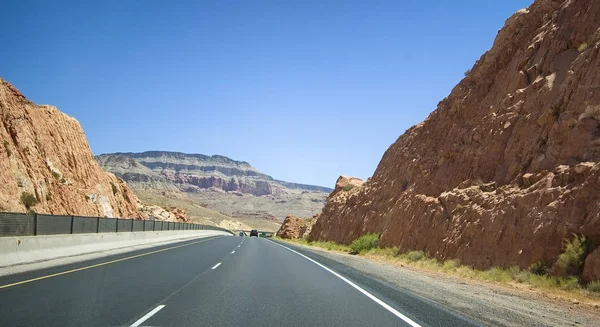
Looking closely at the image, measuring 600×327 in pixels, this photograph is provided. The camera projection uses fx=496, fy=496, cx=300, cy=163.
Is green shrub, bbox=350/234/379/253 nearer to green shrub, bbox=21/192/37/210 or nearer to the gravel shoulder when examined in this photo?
the gravel shoulder

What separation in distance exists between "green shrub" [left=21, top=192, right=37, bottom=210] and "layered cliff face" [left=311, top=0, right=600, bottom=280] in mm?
24790

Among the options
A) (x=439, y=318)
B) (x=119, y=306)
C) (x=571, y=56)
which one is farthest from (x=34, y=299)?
(x=571, y=56)

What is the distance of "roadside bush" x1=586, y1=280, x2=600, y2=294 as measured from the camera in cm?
1294

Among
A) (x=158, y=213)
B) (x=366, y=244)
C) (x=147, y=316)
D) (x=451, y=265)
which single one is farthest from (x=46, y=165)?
(x=158, y=213)

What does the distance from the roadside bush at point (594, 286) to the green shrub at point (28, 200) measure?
3433 centimetres

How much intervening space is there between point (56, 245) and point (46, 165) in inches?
1024

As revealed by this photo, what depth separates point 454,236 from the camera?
22.9 m

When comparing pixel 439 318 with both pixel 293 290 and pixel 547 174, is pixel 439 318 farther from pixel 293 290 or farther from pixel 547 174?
pixel 547 174

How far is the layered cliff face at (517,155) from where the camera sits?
55.2ft

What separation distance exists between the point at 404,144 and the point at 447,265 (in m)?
21.8

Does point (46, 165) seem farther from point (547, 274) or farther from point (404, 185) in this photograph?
point (547, 274)

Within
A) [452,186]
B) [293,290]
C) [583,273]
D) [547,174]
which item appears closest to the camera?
[293,290]

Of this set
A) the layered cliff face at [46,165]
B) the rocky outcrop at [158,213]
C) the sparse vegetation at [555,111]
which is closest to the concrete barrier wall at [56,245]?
the layered cliff face at [46,165]

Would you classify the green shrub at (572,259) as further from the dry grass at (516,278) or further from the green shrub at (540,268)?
the green shrub at (540,268)
